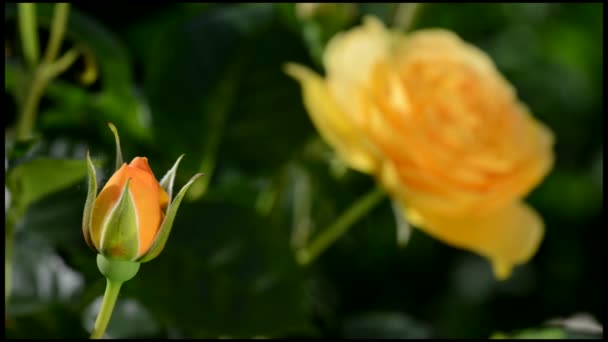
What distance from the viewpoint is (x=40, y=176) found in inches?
6.0

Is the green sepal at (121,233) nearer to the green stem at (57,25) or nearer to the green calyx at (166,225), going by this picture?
the green calyx at (166,225)

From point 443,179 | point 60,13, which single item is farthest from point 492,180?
point 60,13

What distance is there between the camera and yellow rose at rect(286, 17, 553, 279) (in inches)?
8.4

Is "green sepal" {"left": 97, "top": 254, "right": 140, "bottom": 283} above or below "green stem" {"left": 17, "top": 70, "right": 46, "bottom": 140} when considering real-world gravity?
above

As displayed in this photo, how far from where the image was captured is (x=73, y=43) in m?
0.23

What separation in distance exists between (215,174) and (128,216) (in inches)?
6.5

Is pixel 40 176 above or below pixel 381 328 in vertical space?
above

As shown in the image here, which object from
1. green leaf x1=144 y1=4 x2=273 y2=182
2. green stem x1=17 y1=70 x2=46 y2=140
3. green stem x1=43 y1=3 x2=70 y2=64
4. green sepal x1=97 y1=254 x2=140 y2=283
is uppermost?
green sepal x1=97 y1=254 x2=140 y2=283

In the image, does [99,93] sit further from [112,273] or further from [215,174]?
[112,273]

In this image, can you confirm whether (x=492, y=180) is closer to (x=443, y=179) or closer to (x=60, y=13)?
(x=443, y=179)

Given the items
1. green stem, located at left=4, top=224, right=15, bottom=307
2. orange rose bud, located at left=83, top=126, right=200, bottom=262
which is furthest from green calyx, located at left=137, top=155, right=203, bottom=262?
green stem, located at left=4, top=224, right=15, bottom=307

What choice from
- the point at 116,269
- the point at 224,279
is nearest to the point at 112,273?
the point at 116,269

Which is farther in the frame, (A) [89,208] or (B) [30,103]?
(B) [30,103]

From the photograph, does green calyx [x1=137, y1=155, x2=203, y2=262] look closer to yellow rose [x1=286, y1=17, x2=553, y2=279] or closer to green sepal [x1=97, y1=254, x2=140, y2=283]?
green sepal [x1=97, y1=254, x2=140, y2=283]
